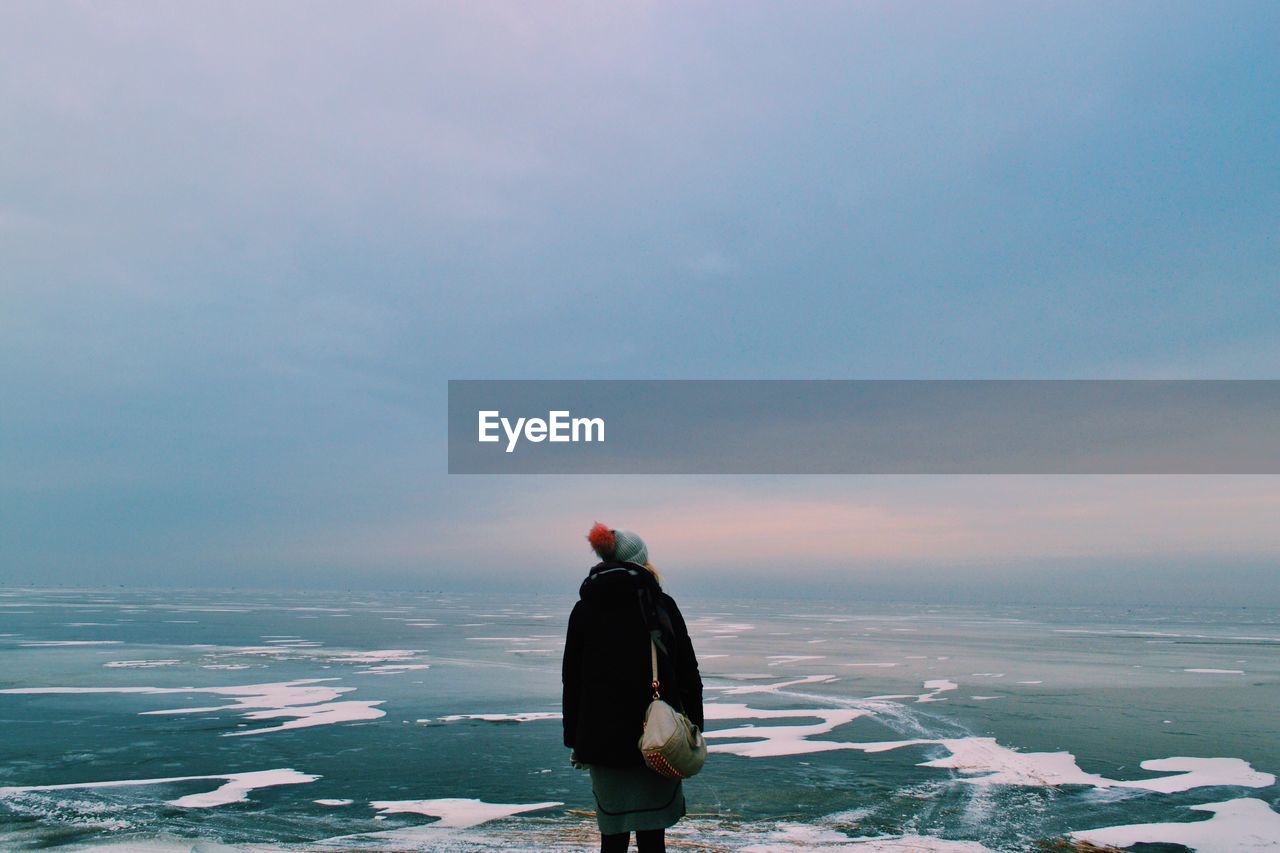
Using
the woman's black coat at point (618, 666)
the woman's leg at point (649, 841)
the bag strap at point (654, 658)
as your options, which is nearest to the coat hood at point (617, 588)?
the woman's black coat at point (618, 666)

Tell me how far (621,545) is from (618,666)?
0.50 metres

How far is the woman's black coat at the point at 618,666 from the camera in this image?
364cm

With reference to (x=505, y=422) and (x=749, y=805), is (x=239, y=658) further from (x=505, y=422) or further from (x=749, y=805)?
(x=749, y=805)

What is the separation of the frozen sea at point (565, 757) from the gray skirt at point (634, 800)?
7.31 feet

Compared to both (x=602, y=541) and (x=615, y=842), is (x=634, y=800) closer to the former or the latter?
(x=615, y=842)

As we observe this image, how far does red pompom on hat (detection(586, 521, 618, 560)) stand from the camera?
3.85 meters

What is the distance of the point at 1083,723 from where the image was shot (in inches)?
435

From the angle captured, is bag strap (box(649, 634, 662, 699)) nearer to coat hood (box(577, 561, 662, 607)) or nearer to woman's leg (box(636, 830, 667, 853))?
coat hood (box(577, 561, 662, 607))

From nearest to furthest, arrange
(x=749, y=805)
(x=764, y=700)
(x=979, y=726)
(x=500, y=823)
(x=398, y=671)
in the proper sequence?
(x=500, y=823)
(x=749, y=805)
(x=979, y=726)
(x=764, y=700)
(x=398, y=671)

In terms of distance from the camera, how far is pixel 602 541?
387 cm

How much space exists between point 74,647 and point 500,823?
2051cm

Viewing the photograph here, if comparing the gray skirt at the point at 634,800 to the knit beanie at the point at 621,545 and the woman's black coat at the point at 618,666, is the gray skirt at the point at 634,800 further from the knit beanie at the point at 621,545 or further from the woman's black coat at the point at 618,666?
the knit beanie at the point at 621,545

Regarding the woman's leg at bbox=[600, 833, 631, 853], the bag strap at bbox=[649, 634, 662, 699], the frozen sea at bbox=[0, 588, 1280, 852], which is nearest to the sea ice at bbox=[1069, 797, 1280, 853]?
the frozen sea at bbox=[0, 588, 1280, 852]

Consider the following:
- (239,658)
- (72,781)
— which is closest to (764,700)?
(72,781)
